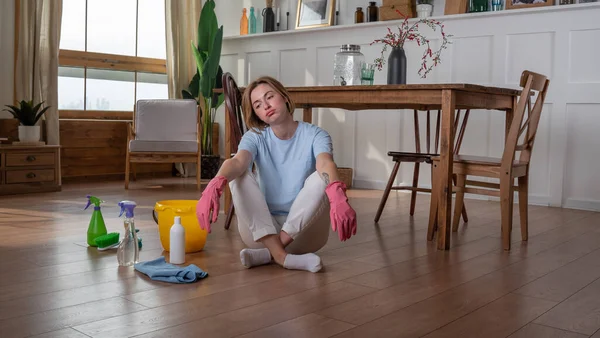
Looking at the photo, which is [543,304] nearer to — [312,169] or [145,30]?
[312,169]

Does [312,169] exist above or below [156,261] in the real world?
above

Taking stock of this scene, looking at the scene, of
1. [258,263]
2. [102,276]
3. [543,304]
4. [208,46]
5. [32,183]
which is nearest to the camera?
[543,304]

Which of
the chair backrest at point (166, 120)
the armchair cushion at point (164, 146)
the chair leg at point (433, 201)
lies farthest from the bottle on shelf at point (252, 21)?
the chair leg at point (433, 201)

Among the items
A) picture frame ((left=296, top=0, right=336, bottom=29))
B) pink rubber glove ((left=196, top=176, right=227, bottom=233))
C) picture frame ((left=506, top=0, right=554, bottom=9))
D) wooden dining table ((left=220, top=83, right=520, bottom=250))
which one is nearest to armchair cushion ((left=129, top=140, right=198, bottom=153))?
picture frame ((left=296, top=0, right=336, bottom=29))

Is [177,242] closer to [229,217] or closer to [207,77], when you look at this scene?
[229,217]

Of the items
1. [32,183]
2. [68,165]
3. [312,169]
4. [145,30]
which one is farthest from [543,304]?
[145,30]

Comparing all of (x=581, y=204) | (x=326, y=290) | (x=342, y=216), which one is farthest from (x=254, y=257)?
(x=581, y=204)

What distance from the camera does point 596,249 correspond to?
3.08m

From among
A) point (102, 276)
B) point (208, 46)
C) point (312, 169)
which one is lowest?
point (102, 276)

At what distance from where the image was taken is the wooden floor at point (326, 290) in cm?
179

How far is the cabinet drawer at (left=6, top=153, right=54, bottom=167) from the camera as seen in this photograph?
4.76 metres

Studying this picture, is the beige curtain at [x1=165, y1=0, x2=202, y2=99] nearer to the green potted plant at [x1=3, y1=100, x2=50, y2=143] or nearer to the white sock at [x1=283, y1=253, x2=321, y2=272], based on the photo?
the green potted plant at [x1=3, y1=100, x2=50, y2=143]

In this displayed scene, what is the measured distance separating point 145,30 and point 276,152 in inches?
172

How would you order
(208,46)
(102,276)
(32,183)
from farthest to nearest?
(208,46)
(32,183)
(102,276)
